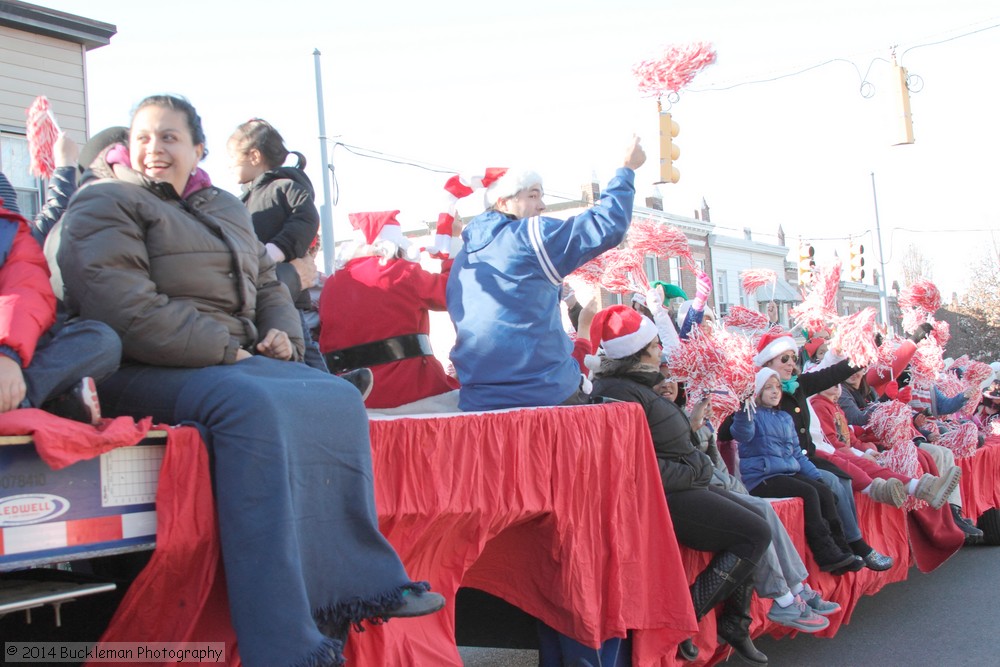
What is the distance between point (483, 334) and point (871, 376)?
6.50 m

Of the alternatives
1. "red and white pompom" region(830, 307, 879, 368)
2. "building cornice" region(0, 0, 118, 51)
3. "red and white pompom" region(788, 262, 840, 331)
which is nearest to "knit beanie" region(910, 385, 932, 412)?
"red and white pompom" region(830, 307, 879, 368)

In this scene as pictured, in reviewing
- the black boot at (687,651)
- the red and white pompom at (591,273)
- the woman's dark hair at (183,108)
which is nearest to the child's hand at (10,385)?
the woman's dark hair at (183,108)

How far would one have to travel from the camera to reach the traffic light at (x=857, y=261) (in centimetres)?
2308

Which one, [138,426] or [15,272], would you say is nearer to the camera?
[138,426]

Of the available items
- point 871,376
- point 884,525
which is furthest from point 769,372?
point 871,376

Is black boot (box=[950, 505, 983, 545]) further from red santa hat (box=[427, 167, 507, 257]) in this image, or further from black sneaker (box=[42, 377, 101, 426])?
black sneaker (box=[42, 377, 101, 426])

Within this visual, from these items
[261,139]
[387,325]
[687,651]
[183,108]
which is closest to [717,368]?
[687,651]

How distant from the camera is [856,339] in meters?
7.12

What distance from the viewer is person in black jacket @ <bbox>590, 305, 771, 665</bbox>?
476 centimetres

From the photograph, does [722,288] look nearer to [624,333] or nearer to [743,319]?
[743,319]

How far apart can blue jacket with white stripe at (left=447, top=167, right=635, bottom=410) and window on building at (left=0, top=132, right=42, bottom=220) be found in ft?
23.4

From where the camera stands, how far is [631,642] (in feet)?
14.2

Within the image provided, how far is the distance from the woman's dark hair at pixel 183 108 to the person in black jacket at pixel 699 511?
250 centimetres

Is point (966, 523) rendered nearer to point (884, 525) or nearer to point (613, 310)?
point (884, 525)
